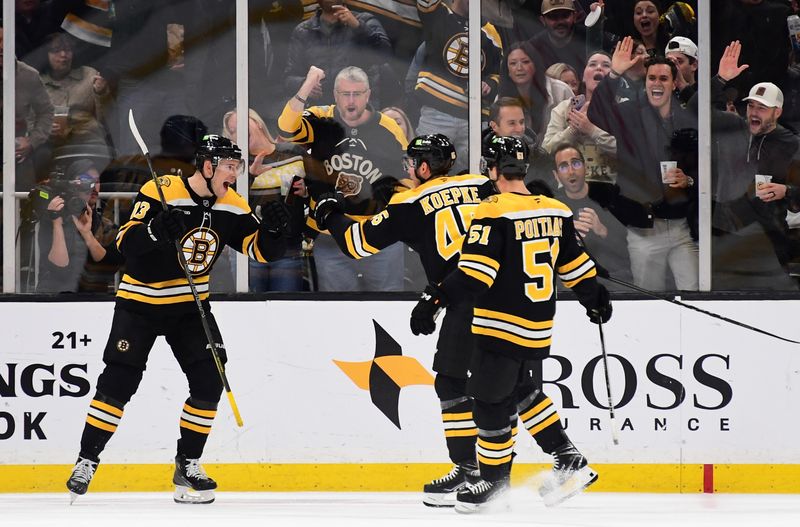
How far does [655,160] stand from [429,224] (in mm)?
1486

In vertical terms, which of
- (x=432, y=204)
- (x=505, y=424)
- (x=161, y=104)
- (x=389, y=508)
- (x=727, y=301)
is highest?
(x=161, y=104)

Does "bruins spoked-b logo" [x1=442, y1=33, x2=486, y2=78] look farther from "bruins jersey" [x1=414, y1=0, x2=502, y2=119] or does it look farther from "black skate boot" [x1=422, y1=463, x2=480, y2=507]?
"black skate boot" [x1=422, y1=463, x2=480, y2=507]

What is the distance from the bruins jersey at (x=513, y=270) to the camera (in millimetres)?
4578

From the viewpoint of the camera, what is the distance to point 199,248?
198 inches

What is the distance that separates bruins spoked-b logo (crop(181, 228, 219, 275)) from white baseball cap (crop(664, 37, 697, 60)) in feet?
7.66

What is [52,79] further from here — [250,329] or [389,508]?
[389,508]

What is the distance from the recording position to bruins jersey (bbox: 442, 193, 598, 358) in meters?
4.58

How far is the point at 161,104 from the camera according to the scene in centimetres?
604

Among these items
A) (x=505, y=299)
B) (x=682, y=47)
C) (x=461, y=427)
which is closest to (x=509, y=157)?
(x=505, y=299)

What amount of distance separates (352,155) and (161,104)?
0.92 metres

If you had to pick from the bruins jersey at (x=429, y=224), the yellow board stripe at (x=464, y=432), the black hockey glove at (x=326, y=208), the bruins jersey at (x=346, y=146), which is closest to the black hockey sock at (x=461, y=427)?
the yellow board stripe at (x=464, y=432)

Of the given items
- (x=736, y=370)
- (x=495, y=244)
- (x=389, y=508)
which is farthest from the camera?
(x=736, y=370)

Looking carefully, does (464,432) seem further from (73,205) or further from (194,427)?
(73,205)

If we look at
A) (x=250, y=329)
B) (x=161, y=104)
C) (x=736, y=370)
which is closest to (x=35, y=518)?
(x=250, y=329)
